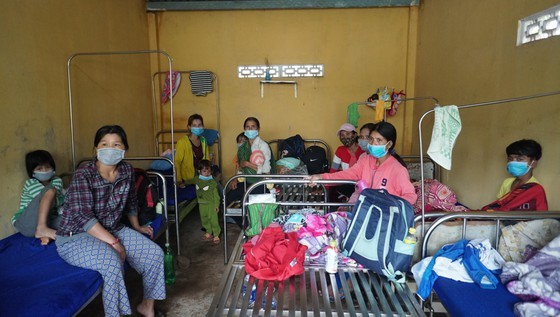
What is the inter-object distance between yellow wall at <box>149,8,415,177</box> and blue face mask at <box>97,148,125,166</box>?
357 cm

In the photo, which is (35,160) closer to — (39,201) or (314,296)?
(39,201)

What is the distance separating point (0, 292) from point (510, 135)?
4241mm

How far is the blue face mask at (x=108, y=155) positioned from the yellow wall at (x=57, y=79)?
106 cm

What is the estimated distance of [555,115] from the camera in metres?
2.74

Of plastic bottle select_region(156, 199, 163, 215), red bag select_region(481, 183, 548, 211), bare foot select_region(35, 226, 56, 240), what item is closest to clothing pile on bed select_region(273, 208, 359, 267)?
red bag select_region(481, 183, 548, 211)

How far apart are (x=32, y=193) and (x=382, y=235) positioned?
2959 millimetres

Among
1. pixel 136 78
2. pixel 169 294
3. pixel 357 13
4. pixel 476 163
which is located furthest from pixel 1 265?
pixel 357 13

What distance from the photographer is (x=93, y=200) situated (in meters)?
2.65

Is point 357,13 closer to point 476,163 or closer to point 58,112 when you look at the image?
point 476,163

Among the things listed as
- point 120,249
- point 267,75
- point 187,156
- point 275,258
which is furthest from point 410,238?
point 267,75

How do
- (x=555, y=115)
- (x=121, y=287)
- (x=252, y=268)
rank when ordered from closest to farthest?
(x=252, y=268) → (x=121, y=287) → (x=555, y=115)

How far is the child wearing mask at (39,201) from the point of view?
2.88 metres

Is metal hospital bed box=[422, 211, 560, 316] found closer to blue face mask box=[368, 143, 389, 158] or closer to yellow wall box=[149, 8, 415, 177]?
blue face mask box=[368, 143, 389, 158]

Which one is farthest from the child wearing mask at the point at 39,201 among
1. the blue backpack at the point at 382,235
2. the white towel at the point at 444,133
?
the white towel at the point at 444,133
